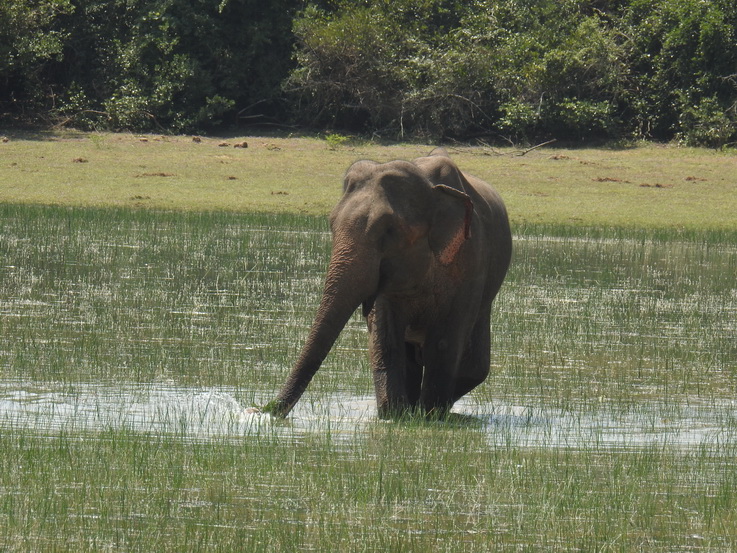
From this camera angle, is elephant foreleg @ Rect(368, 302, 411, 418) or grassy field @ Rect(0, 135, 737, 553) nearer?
grassy field @ Rect(0, 135, 737, 553)

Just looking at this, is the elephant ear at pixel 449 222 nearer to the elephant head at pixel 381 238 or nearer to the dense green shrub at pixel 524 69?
the elephant head at pixel 381 238

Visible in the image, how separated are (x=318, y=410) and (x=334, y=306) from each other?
1.24m

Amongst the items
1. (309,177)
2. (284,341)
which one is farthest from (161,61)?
(284,341)

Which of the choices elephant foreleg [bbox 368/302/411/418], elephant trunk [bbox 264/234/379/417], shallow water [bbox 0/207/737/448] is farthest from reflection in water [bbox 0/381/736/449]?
elephant trunk [bbox 264/234/379/417]

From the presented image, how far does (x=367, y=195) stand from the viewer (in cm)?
811

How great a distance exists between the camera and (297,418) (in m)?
8.45

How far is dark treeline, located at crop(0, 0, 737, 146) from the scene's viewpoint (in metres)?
31.7

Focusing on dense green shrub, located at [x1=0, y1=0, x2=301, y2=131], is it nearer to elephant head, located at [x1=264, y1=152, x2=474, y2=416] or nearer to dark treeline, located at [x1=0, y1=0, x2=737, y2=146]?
dark treeline, located at [x1=0, y1=0, x2=737, y2=146]

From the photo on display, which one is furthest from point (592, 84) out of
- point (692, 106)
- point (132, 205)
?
point (132, 205)

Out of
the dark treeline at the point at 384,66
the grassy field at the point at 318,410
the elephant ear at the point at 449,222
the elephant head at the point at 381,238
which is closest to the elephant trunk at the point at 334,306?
the elephant head at the point at 381,238

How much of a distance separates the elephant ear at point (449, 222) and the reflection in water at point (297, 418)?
117 cm

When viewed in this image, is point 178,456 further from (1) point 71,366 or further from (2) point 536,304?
(2) point 536,304

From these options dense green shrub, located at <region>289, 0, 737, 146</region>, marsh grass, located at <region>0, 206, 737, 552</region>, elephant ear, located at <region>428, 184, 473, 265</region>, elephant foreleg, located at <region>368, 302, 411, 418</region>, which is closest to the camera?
marsh grass, located at <region>0, 206, 737, 552</region>

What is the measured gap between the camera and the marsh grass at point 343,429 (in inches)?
232
